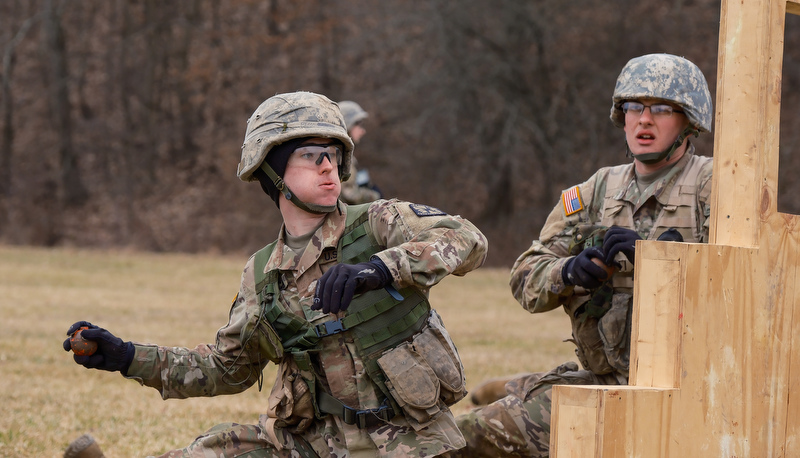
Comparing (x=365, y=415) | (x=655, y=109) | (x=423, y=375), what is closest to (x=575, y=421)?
(x=423, y=375)

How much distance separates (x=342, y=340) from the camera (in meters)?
3.93

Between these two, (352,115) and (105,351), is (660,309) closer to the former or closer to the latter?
(105,351)

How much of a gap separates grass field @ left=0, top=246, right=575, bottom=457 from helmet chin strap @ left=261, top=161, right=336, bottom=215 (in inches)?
93.9

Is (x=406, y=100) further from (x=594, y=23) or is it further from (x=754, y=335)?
(x=754, y=335)

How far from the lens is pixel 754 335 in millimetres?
3363

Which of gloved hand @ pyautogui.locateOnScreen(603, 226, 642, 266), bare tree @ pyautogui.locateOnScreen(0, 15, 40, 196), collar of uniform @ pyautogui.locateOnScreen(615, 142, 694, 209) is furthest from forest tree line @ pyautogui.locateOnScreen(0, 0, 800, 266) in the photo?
gloved hand @ pyautogui.locateOnScreen(603, 226, 642, 266)

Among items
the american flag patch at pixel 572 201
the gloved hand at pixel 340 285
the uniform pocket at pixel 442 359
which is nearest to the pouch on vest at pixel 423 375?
the uniform pocket at pixel 442 359

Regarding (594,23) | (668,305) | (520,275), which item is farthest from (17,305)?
(594,23)

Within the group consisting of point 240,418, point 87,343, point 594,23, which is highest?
point 594,23

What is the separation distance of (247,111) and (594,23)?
10180 mm

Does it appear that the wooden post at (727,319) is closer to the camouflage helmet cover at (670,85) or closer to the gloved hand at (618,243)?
the gloved hand at (618,243)

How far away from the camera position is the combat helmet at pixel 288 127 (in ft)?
13.0

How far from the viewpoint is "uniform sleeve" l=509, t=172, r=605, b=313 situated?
4.56 m

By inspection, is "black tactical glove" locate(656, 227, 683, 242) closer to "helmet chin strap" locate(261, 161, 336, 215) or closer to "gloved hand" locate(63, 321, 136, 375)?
"helmet chin strap" locate(261, 161, 336, 215)
